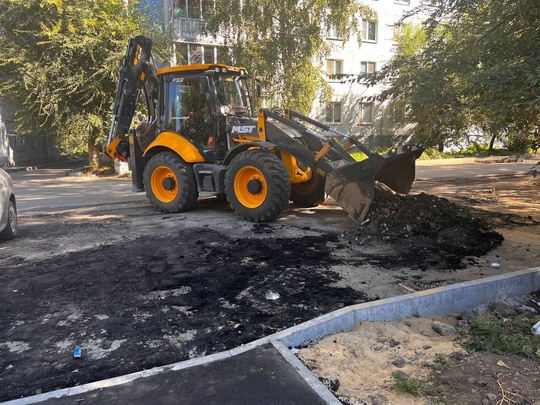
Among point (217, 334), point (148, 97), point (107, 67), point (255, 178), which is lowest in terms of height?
point (217, 334)

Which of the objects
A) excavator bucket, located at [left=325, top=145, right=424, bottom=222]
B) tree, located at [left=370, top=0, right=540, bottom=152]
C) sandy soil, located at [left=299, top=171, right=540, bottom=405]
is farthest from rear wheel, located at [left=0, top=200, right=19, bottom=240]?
A: tree, located at [left=370, top=0, right=540, bottom=152]

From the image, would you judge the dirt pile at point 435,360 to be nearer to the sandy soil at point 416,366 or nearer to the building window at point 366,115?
the sandy soil at point 416,366

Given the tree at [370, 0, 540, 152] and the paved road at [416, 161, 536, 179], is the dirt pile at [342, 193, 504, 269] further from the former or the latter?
the paved road at [416, 161, 536, 179]

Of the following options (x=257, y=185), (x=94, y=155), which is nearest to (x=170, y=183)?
(x=257, y=185)

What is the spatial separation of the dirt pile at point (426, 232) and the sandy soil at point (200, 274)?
0.02 meters

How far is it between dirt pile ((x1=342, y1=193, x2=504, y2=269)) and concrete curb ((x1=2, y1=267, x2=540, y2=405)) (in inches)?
43.8

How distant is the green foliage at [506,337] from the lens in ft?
11.8

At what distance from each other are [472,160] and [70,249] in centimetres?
2217

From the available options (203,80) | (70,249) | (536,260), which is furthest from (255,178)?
(536,260)

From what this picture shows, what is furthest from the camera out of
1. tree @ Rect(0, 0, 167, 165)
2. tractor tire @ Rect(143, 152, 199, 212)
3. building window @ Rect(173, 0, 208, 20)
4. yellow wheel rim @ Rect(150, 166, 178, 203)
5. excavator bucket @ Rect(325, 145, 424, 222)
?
building window @ Rect(173, 0, 208, 20)

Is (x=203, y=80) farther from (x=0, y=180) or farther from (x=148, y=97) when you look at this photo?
(x=0, y=180)

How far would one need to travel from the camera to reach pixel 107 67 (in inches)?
672

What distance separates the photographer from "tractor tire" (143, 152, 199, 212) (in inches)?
375

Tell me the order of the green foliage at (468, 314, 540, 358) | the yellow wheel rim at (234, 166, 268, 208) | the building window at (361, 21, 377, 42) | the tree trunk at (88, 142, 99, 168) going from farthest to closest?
the building window at (361, 21, 377, 42) < the tree trunk at (88, 142, 99, 168) < the yellow wheel rim at (234, 166, 268, 208) < the green foliage at (468, 314, 540, 358)
